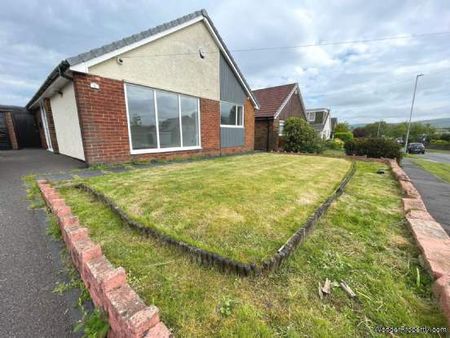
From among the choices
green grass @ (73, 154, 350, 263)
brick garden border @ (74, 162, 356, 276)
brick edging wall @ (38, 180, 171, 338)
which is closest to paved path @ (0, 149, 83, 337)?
brick edging wall @ (38, 180, 171, 338)

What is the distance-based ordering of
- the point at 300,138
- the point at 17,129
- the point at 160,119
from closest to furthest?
the point at 160,119 < the point at 17,129 < the point at 300,138

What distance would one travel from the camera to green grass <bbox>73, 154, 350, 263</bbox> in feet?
6.66

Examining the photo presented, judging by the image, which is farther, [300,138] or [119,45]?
[300,138]

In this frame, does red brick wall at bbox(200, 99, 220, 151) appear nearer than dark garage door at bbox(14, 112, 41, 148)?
Yes

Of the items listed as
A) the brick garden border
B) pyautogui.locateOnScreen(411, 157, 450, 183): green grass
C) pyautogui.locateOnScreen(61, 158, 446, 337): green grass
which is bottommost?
pyautogui.locateOnScreen(411, 157, 450, 183): green grass

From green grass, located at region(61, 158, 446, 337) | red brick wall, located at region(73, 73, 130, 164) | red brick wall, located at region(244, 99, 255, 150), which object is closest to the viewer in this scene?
green grass, located at region(61, 158, 446, 337)

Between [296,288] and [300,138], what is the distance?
12257mm

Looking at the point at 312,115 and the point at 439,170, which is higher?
the point at 312,115

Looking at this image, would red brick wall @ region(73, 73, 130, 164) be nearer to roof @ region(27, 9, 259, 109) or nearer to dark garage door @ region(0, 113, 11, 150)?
roof @ region(27, 9, 259, 109)

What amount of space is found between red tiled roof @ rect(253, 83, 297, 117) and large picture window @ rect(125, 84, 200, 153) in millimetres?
7714

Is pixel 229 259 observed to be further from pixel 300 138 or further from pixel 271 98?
pixel 271 98

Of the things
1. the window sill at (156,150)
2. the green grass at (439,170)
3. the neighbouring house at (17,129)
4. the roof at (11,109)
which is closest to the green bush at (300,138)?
the green grass at (439,170)

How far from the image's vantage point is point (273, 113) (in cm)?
1380

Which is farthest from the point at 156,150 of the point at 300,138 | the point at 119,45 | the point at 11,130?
the point at 11,130
